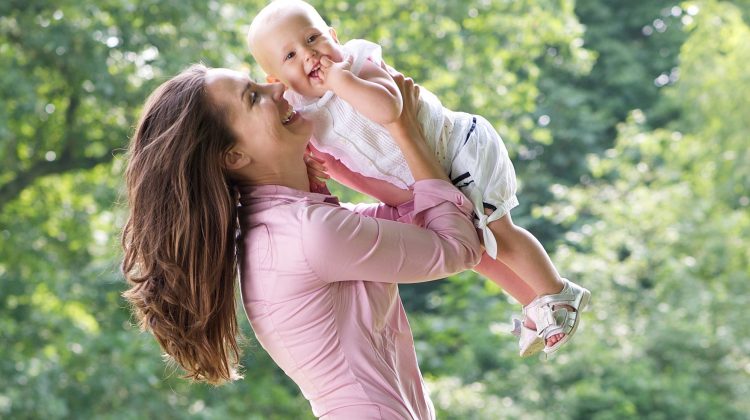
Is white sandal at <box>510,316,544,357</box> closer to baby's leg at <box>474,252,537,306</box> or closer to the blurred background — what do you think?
baby's leg at <box>474,252,537,306</box>

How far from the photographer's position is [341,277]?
146cm

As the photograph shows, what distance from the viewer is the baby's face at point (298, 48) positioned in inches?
61.4

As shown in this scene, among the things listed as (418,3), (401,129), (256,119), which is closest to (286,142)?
(256,119)

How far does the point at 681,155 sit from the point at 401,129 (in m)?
6.58

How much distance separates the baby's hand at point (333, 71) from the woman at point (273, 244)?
0.07 m

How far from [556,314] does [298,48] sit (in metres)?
0.54

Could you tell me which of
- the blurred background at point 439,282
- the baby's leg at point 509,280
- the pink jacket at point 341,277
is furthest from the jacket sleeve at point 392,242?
the blurred background at point 439,282

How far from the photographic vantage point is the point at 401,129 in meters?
1.52

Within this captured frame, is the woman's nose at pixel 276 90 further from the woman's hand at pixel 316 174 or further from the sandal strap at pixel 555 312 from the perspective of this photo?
the sandal strap at pixel 555 312

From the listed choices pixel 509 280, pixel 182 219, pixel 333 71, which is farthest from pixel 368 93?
pixel 509 280

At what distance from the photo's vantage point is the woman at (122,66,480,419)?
Result: 1452mm

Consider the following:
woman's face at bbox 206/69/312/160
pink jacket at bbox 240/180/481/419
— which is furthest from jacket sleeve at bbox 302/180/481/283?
woman's face at bbox 206/69/312/160

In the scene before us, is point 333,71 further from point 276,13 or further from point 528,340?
point 528,340

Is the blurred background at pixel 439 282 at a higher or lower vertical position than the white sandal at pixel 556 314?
lower
